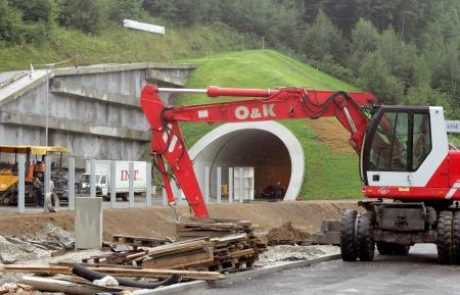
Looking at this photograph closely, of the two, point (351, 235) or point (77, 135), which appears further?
point (77, 135)

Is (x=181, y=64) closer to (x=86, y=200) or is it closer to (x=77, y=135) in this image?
(x=77, y=135)

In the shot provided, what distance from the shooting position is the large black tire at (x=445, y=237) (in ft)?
66.3

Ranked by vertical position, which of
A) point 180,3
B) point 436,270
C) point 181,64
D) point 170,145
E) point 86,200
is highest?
point 180,3

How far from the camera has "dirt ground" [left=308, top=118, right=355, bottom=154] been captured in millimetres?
50781

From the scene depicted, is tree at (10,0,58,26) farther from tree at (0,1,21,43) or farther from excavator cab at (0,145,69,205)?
excavator cab at (0,145,69,205)

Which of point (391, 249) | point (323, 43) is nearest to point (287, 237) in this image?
→ point (391, 249)

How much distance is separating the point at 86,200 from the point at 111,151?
2857 centimetres

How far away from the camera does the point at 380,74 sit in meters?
72.8

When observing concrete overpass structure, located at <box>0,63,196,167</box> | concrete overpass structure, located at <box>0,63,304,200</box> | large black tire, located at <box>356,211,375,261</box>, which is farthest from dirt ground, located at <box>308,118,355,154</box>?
large black tire, located at <box>356,211,375,261</box>

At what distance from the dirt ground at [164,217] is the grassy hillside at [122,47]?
2441 cm

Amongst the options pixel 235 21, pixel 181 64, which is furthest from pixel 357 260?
pixel 235 21

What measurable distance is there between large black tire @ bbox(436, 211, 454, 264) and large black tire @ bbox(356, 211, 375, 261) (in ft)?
5.65

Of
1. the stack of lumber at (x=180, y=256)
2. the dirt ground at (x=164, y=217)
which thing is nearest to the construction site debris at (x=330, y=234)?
the dirt ground at (x=164, y=217)

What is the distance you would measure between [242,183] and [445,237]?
2517cm
